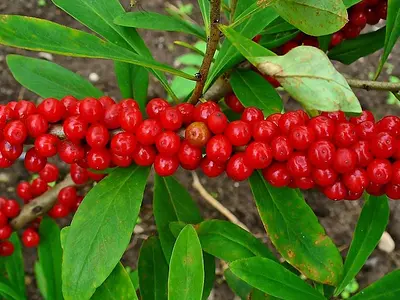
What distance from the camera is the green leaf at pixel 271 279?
107 centimetres

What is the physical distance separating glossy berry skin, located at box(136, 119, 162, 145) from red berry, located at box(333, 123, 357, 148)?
0.31 meters

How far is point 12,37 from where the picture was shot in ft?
3.18

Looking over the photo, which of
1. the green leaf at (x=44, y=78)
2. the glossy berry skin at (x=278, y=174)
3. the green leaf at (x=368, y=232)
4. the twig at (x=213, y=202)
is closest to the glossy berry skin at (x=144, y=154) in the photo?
the glossy berry skin at (x=278, y=174)

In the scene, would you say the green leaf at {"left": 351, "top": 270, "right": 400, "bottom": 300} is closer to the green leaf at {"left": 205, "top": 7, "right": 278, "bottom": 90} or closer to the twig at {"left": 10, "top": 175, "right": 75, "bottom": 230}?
the green leaf at {"left": 205, "top": 7, "right": 278, "bottom": 90}

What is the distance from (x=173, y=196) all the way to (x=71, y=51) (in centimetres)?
58

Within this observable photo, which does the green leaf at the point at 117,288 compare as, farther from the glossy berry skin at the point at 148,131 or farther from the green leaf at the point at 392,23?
the green leaf at the point at 392,23

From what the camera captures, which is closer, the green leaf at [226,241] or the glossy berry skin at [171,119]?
the glossy berry skin at [171,119]

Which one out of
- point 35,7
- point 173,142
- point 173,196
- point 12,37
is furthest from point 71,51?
point 35,7

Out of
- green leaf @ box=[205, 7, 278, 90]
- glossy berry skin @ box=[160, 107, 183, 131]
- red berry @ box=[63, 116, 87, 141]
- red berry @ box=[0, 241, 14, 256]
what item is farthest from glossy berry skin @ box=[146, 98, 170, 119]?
red berry @ box=[0, 241, 14, 256]

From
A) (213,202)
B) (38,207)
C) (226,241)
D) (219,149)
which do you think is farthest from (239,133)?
(213,202)

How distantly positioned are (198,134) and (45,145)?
28 cm

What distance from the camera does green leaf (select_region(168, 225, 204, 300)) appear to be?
1.03 meters

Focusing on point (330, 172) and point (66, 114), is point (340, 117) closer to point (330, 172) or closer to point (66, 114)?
point (330, 172)

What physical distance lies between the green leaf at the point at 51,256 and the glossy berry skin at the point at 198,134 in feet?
2.26
